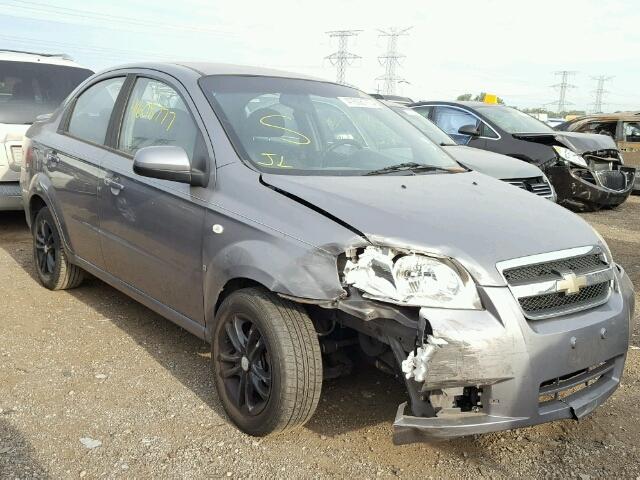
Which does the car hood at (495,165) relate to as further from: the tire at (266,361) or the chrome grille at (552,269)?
the tire at (266,361)

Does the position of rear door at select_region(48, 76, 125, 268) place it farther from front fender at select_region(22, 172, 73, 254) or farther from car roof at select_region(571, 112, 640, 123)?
car roof at select_region(571, 112, 640, 123)

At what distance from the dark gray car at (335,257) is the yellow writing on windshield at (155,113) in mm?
13

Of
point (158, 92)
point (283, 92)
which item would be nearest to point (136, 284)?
point (158, 92)

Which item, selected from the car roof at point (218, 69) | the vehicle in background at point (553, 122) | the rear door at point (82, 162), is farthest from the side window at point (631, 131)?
the rear door at point (82, 162)

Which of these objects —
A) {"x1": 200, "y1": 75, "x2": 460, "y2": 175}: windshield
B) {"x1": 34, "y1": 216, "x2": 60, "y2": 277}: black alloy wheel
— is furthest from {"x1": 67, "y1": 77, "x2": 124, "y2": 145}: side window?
{"x1": 200, "y1": 75, "x2": 460, "y2": 175}: windshield

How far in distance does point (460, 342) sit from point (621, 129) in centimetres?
1048

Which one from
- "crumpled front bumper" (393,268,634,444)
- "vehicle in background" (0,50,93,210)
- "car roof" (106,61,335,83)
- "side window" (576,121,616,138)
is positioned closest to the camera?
"crumpled front bumper" (393,268,634,444)

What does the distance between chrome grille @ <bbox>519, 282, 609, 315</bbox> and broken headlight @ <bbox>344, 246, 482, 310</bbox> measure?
0.24 metres

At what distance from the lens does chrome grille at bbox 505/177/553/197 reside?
22.7 ft

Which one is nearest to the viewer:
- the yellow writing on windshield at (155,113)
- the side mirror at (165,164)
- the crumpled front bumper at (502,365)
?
the crumpled front bumper at (502,365)

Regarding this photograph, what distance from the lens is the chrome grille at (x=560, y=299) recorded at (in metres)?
2.52

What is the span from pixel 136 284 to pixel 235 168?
1.16 meters

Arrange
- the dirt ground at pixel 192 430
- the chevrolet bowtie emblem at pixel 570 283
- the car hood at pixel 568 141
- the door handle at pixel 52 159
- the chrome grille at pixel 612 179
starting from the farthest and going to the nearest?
the chrome grille at pixel 612 179 → the car hood at pixel 568 141 → the door handle at pixel 52 159 → the dirt ground at pixel 192 430 → the chevrolet bowtie emblem at pixel 570 283

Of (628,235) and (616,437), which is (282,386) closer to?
(616,437)
